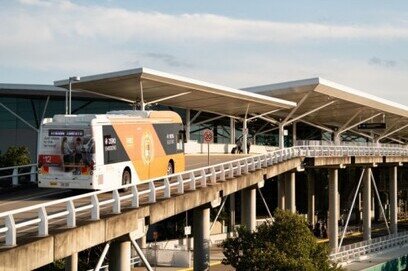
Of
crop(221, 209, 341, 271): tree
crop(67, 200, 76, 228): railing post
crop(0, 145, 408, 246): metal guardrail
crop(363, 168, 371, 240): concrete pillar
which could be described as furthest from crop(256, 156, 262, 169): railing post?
crop(363, 168, 371, 240): concrete pillar

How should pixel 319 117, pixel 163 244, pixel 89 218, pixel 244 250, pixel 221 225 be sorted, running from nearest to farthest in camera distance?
pixel 89 218
pixel 244 250
pixel 163 244
pixel 221 225
pixel 319 117

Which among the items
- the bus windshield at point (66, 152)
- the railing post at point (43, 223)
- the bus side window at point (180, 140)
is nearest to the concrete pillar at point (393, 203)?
the bus side window at point (180, 140)

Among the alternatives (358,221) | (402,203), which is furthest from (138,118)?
(402,203)

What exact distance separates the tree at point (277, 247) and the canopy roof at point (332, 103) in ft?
69.0

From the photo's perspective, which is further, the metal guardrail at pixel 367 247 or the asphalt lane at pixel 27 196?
the metal guardrail at pixel 367 247

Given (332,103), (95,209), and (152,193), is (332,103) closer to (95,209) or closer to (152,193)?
(152,193)

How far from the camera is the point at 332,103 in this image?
54.9m

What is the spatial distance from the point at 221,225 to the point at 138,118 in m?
31.0

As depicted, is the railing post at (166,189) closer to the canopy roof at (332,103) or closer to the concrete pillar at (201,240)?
the concrete pillar at (201,240)

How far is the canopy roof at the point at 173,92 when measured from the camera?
36.3 m

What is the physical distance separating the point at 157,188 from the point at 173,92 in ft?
72.1

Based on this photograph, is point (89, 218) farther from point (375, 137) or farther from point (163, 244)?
point (375, 137)

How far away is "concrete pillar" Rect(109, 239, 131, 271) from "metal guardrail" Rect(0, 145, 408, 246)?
113 centimetres

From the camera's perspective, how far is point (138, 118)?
24.4m
